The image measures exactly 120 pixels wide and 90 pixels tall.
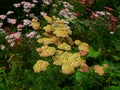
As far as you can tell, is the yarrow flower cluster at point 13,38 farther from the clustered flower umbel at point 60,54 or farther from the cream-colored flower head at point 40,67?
the cream-colored flower head at point 40,67

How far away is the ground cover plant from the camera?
423cm

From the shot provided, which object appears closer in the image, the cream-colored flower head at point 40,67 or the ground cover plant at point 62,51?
the cream-colored flower head at point 40,67

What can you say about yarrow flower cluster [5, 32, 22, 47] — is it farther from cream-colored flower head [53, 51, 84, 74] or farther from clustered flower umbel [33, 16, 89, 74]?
cream-colored flower head [53, 51, 84, 74]

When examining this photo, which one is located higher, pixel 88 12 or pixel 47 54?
pixel 47 54

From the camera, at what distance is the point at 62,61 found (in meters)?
4.04

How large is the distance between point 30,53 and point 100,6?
221 centimetres

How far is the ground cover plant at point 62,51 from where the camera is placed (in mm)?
4227

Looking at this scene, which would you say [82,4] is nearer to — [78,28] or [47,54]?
[78,28]

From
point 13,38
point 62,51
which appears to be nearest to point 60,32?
point 62,51

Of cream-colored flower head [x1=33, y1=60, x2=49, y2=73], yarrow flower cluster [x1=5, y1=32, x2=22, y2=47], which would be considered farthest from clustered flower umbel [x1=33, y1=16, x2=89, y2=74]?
yarrow flower cluster [x1=5, y1=32, x2=22, y2=47]

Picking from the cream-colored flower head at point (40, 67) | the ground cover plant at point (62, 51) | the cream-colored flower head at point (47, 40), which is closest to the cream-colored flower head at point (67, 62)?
the ground cover plant at point (62, 51)

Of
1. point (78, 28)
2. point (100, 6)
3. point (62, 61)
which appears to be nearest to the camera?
point (62, 61)

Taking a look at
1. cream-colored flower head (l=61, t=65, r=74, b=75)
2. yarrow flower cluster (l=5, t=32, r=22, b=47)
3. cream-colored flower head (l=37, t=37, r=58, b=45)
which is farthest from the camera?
yarrow flower cluster (l=5, t=32, r=22, b=47)

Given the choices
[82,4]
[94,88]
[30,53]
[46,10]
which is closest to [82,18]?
[82,4]
